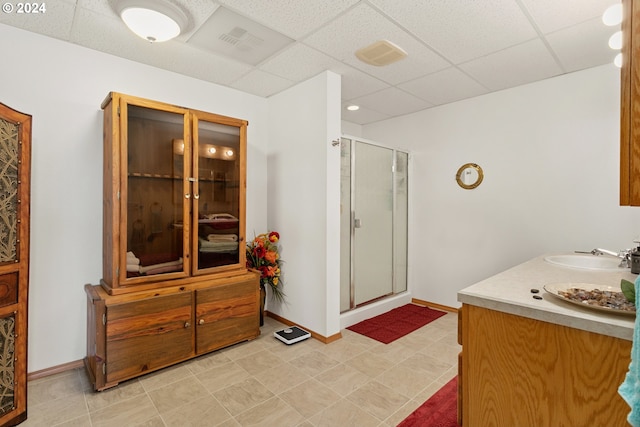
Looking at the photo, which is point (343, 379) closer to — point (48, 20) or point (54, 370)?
point (54, 370)

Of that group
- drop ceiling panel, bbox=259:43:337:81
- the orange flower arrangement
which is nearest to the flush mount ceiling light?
drop ceiling panel, bbox=259:43:337:81

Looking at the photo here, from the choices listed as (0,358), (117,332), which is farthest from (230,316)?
(0,358)

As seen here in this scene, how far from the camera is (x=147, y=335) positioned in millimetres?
2166

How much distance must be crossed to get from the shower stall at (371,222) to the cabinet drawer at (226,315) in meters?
0.97

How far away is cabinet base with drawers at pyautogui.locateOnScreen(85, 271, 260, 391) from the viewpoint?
2029 millimetres

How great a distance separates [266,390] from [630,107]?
2.32 m

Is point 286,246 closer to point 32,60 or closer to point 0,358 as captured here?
point 0,358

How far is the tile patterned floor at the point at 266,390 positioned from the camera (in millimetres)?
1792

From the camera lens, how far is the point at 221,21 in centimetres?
205

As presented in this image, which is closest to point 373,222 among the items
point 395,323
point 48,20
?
point 395,323

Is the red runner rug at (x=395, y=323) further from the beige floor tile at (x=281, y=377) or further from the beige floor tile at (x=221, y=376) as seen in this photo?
the beige floor tile at (x=221, y=376)

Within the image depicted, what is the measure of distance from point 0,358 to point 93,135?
1.61 meters

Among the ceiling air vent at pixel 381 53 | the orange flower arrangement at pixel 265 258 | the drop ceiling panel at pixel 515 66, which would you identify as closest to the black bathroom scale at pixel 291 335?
the orange flower arrangement at pixel 265 258

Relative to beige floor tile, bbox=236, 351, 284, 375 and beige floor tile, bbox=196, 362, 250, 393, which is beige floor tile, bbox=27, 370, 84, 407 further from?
beige floor tile, bbox=236, 351, 284, 375
